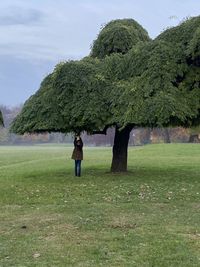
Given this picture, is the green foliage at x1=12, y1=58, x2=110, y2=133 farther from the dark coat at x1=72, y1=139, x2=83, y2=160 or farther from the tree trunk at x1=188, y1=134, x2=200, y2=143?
the tree trunk at x1=188, y1=134, x2=200, y2=143

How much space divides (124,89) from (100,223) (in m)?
10.4

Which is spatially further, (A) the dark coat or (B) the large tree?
(A) the dark coat

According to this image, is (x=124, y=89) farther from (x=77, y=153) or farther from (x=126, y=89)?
(x=77, y=153)

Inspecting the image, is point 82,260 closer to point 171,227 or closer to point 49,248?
point 49,248

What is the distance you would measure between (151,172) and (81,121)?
5385 millimetres

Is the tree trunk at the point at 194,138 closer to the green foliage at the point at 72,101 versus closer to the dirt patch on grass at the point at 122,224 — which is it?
the green foliage at the point at 72,101

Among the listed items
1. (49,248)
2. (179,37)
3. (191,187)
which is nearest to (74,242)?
(49,248)

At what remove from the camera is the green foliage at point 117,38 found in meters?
24.0

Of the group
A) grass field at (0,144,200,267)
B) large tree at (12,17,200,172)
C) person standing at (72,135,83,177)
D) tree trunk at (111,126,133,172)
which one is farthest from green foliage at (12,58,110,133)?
grass field at (0,144,200,267)

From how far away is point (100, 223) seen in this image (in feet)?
36.3

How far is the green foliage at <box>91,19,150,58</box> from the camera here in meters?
24.0

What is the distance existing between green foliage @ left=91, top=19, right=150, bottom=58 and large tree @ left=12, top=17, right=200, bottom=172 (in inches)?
1.9

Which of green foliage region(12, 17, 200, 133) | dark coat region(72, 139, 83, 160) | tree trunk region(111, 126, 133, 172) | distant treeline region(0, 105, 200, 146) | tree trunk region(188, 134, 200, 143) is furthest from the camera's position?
distant treeline region(0, 105, 200, 146)

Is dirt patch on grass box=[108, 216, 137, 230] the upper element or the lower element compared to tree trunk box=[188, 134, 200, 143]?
lower
